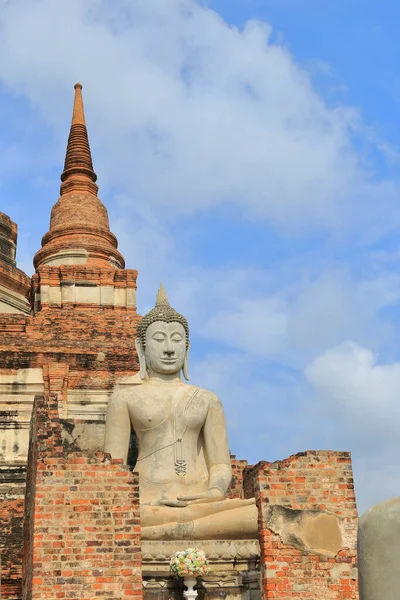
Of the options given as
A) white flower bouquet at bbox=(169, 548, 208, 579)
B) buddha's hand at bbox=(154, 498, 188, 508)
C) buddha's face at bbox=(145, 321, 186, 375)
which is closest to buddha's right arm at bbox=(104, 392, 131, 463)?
buddha's face at bbox=(145, 321, 186, 375)

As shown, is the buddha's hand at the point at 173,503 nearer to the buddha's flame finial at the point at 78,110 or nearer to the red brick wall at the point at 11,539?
the red brick wall at the point at 11,539

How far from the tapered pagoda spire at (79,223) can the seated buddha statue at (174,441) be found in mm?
10057

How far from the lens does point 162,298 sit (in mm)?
12180

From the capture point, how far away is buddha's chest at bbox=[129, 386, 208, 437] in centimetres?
1076

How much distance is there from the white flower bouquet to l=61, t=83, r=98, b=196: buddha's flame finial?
15.6 metres

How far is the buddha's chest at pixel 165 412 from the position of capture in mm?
10758

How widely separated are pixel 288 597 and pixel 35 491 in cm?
277

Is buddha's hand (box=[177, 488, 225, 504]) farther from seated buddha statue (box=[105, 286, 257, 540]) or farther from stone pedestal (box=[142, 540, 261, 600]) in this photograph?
stone pedestal (box=[142, 540, 261, 600])

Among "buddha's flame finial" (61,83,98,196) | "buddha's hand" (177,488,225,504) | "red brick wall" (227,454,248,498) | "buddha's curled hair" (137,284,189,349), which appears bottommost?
"buddha's hand" (177,488,225,504)

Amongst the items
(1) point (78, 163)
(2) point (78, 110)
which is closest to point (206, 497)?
(1) point (78, 163)

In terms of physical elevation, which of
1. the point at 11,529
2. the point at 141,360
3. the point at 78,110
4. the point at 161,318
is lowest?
the point at 11,529

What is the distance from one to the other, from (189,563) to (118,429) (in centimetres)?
224

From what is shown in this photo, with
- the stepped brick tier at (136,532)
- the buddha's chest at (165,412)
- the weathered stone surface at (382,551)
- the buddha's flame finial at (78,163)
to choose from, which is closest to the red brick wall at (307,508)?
the stepped brick tier at (136,532)

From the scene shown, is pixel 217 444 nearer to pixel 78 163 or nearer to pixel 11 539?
pixel 11 539
